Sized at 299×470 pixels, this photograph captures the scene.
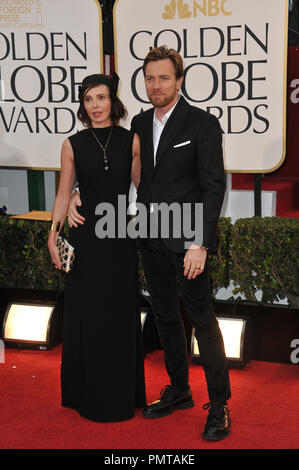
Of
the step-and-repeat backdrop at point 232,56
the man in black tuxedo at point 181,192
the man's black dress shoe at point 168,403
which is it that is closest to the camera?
the man in black tuxedo at point 181,192

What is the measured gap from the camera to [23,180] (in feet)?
22.0

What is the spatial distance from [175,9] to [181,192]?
6.07 feet

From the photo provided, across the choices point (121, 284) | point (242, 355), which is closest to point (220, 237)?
point (242, 355)

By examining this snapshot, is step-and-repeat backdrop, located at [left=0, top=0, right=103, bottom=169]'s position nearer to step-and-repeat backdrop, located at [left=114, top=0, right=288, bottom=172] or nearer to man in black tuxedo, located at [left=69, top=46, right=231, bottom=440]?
step-and-repeat backdrop, located at [left=114, top=0, right=288, bottom=172]

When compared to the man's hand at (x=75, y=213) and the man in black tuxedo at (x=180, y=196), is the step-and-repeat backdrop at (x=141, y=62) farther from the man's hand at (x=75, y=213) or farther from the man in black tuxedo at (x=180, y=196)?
the man's hand at (x=75, y=213)

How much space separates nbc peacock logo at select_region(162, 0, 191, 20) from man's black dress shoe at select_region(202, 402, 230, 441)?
2585mm

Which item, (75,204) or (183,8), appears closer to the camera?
(75,204)

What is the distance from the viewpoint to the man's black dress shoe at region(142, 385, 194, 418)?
126 inches

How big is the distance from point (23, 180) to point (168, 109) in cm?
402

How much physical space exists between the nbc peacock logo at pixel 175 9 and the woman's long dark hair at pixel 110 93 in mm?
1416

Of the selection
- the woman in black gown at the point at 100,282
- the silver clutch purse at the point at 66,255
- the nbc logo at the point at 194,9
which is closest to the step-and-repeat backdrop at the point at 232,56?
the nbc logo at the point at 194,9

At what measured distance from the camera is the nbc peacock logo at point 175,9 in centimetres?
414

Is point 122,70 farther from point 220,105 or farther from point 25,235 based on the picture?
point 25,235
